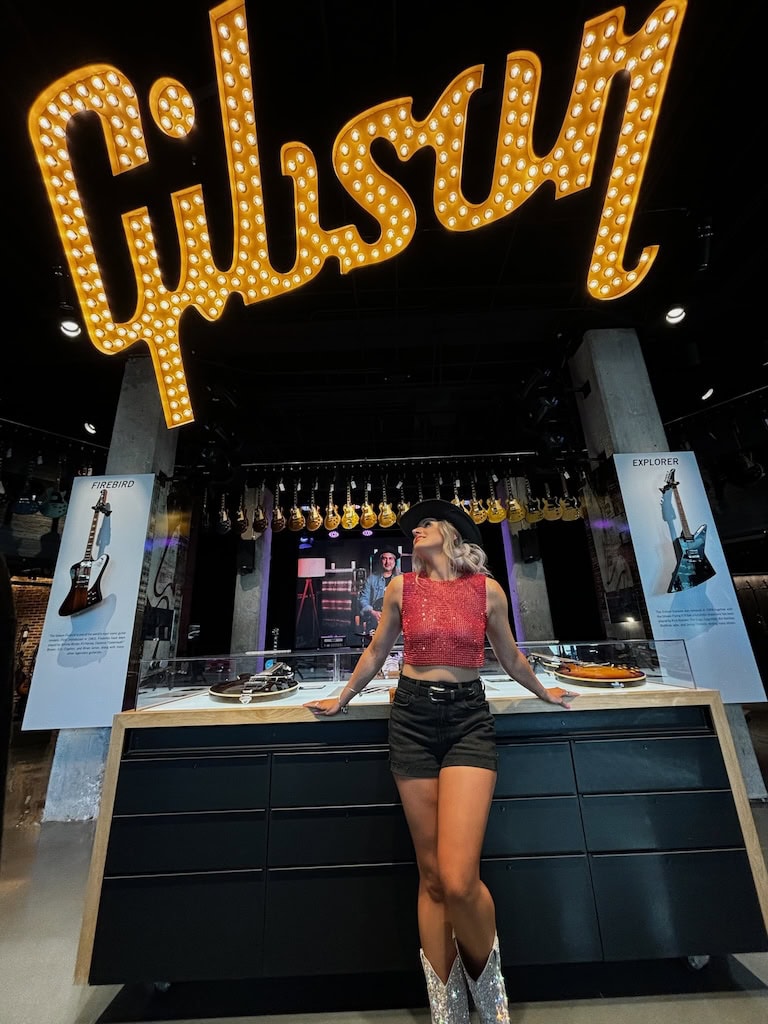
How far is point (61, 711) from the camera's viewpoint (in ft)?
12.0

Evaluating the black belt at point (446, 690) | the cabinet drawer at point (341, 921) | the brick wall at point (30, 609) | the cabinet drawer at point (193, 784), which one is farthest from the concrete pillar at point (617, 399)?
the brick wall at point (30, 609)

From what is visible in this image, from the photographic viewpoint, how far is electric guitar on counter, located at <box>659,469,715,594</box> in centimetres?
379

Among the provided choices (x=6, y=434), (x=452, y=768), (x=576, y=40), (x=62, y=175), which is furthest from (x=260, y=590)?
(x=576, y=40)

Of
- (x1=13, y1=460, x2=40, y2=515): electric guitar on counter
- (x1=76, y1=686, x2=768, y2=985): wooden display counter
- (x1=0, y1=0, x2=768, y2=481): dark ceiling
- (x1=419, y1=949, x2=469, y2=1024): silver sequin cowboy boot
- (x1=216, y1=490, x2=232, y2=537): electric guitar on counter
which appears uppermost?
(x1=0, y1=0, x2=768, y2=481): dark ceiling

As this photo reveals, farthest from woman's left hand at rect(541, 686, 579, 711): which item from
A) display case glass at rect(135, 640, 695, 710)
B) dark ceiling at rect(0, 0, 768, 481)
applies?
dark ceiling at rect(0, 0, 768, 481)

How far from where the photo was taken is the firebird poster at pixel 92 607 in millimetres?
3684

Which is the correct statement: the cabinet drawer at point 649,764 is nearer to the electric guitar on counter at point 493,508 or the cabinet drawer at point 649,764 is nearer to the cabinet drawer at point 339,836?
the cabinet drawer at point 339,836

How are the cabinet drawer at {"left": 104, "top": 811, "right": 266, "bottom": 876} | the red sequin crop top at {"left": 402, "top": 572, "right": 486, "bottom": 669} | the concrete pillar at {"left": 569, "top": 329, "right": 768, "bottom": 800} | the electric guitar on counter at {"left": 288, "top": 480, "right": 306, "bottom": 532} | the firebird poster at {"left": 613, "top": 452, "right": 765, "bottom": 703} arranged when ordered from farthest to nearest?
the electric guitar on counter at {"left": 288, "top": 480, "right": 306, "bottom": 532} < the concrete pillar at {"left": 569, "top": 329, "right": 768, "bottom": 800} < the firebird poster at {"left": 613, "top": 452, "right": 765, "bottom": 703} < the cabinet drawer at {"left": 104, "top": 811, "right": 266, "bottom": 876} < the red sequin crop top at {"left": 402, "top": 572, "right": 486, "bottom": 669}

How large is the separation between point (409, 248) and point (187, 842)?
4.82 metres

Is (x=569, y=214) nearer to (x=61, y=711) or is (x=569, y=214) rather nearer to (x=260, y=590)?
(x=61, y=711)

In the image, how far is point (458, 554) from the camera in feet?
6.11

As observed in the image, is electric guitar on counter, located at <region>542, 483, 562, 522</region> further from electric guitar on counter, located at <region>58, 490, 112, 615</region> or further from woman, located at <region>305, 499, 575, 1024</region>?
electric guitar on counter, located at <region>58, 490, 112, 615</region>

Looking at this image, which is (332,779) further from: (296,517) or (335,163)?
(296,517)

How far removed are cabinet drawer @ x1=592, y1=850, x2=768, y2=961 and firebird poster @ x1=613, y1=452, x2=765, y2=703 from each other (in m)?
2.05
